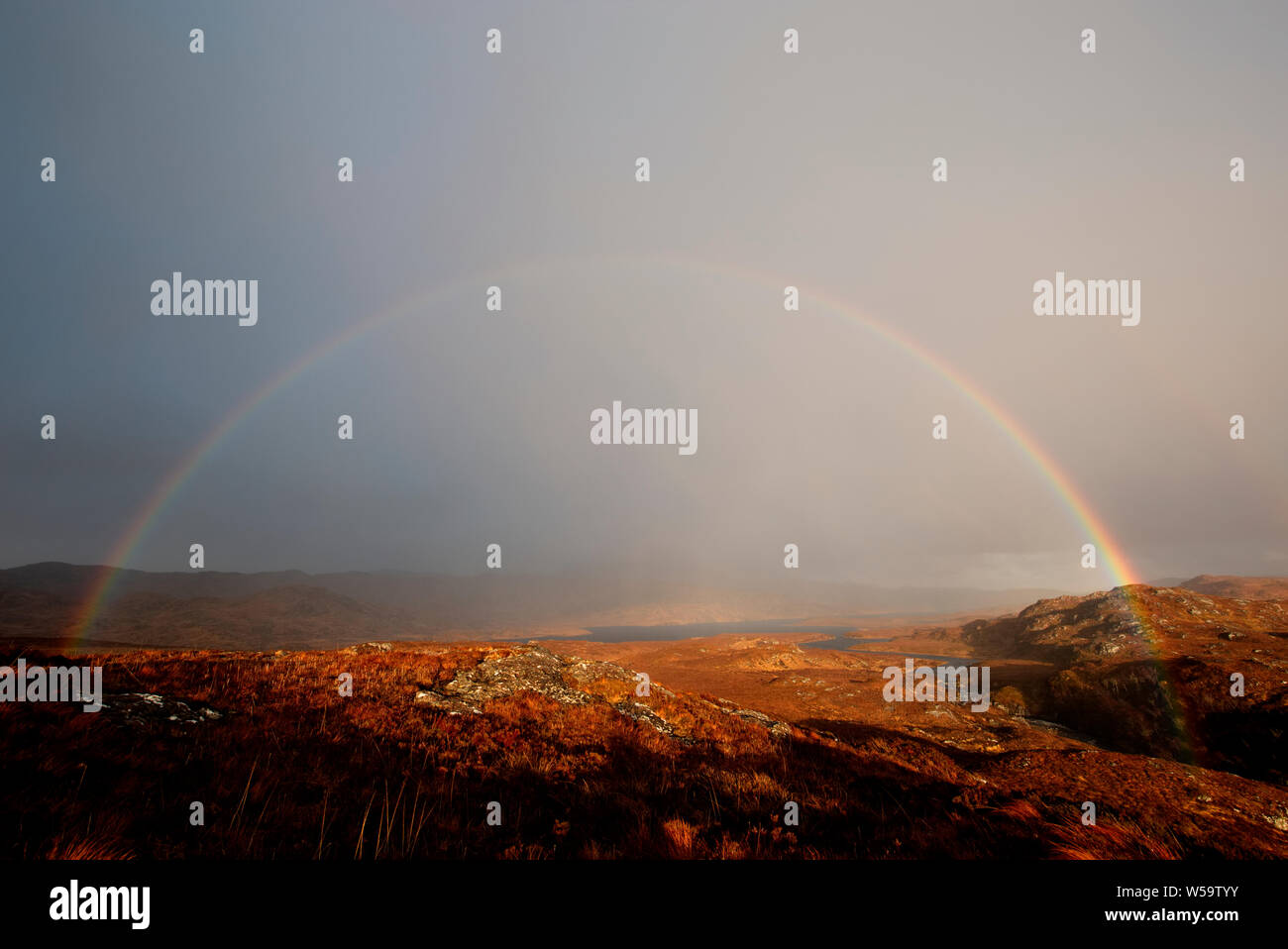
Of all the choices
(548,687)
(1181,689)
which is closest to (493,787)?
(548,687)

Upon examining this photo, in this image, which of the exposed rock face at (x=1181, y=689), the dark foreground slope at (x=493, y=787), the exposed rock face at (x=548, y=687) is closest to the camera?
the dark foreground slope at (x=493, y=787)

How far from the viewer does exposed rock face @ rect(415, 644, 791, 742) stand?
12438 millimetres

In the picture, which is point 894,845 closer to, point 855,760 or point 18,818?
point 855,760

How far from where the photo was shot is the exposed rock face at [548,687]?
12.4 metres

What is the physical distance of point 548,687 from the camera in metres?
15.4

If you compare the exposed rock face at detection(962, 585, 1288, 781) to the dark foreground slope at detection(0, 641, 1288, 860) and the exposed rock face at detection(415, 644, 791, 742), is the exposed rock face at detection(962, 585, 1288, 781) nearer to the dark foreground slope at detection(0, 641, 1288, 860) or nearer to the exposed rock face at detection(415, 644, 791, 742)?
the dark foreground slope at detection(0, 641, 1288, 860)

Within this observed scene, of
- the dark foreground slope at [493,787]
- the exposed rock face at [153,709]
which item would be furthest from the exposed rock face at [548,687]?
the exposed rock face at [153,709]

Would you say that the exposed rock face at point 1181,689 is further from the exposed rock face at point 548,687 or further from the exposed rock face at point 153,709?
the exposed rock face at point 153,709

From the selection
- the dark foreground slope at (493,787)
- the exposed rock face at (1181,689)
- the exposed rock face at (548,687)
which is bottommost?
the exposed rock face at (1181,689)

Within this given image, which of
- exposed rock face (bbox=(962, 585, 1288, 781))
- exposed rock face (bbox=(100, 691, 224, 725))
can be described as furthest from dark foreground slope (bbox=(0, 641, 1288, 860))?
exposed rock face (bbox=(962, 585, 1288, 781))

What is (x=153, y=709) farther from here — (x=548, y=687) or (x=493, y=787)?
(x=548, y=687)

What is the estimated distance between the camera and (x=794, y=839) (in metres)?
5.91
